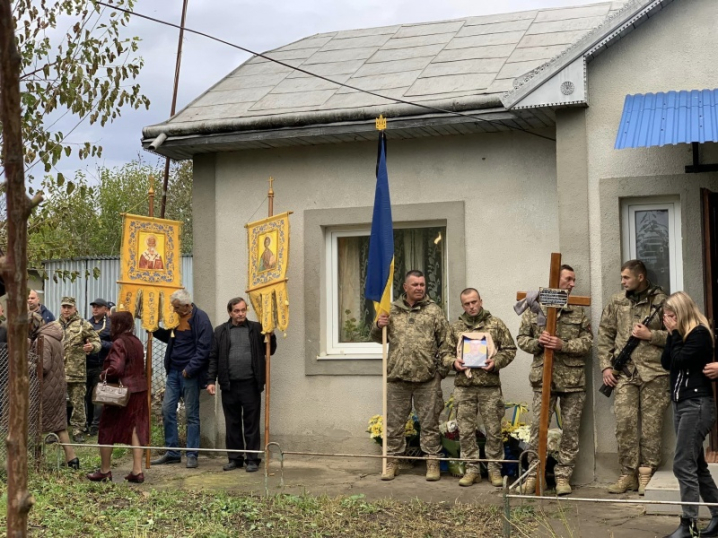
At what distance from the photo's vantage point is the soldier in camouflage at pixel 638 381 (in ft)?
27.8

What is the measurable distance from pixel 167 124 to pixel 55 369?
298cm

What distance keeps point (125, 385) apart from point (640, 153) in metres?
5.17

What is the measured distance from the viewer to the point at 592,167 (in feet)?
29.6

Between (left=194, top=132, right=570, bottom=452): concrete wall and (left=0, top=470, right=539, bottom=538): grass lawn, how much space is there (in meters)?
2.35

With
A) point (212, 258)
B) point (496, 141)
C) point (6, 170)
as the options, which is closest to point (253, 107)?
point (212, 258)

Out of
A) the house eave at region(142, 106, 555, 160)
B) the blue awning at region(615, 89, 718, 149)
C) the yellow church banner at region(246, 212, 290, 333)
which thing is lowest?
the yellow church banner at region(246, 212, 290, 333)

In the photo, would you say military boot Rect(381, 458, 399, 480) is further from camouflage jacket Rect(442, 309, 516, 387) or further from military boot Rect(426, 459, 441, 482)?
camouflage jacket Rect(442, 309, 516, 387)

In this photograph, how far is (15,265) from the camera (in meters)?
2.69

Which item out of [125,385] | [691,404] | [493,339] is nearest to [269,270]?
[125,385]

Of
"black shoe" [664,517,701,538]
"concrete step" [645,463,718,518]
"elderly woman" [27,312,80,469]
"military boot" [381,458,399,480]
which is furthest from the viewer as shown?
"elderly woman" [27,312,80,469]

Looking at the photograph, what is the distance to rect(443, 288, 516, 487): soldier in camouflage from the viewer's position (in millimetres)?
9336

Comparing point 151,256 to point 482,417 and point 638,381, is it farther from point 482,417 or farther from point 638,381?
point 638,381

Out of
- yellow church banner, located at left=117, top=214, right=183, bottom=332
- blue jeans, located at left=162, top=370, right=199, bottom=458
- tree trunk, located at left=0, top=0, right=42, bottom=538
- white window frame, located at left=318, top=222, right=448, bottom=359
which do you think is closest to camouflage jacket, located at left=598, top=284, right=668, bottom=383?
white window frame, located at left=318, top=222, right=448, bottom=359

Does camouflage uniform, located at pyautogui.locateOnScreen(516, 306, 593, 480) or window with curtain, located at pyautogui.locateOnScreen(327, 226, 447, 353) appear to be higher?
window with curtain, located at pyautogui.locateOnScreen(327, 226, 447, 353)
